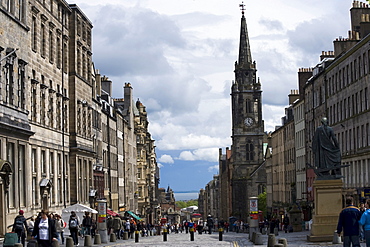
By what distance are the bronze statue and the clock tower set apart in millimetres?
110957

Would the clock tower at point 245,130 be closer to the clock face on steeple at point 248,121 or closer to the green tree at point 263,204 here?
the clock face on steeple at point 248,121

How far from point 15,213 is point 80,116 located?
69.1 ft

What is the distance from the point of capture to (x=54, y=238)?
25156 mm

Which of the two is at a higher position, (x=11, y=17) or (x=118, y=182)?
(x=11, y=17)

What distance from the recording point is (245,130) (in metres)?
148

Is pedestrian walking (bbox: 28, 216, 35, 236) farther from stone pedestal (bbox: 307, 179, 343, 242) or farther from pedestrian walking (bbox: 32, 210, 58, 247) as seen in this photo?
stone pedestal (bbox: 307, 179, 343, 242)

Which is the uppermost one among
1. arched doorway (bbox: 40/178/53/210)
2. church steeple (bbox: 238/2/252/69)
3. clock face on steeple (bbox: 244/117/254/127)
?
church steeple (bbox: 238/2/252/69)

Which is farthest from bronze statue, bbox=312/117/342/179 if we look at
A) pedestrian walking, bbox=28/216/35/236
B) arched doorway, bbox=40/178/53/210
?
arched doorway, bbox=40/178/53/210

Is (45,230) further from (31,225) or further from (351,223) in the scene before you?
(31,225)

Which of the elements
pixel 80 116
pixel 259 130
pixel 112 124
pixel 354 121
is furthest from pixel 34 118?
pixel 259 130

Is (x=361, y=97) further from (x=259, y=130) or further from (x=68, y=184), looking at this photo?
(x=259, y=130)

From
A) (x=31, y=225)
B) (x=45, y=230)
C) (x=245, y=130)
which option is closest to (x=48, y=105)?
(x=31, y=225)

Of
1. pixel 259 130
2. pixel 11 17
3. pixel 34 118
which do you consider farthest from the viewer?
pixel 259 130

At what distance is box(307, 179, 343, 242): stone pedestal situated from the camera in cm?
3350
